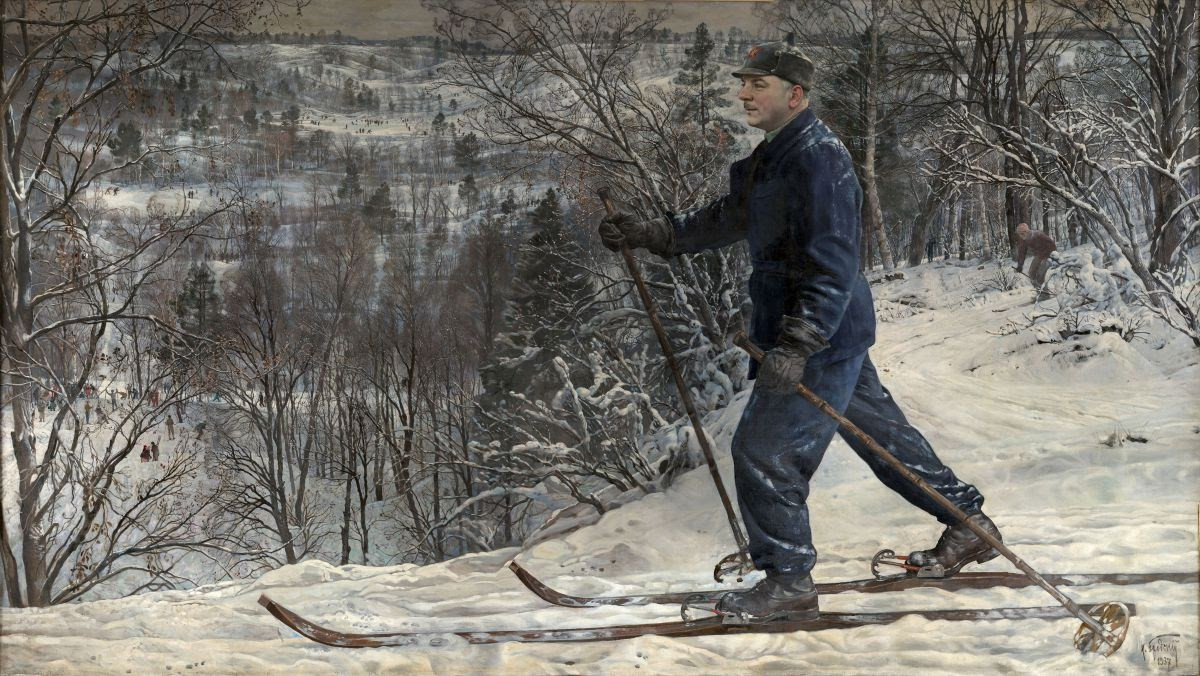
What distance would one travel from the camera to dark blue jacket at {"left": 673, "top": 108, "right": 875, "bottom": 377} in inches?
145

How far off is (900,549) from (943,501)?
350 millimetres

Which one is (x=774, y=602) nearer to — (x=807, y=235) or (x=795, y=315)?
(x=795, y=315)

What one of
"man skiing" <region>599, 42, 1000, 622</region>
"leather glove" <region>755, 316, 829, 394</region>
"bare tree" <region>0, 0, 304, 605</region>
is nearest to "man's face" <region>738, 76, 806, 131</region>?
"man skiing" <region>599, 42, 1000, 622</region>

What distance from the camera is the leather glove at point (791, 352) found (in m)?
3.57

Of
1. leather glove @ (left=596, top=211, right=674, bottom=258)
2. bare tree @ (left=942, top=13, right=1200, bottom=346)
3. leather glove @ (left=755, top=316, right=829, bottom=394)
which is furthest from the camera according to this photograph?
bare tree @ (left=942, top=13, right=1200, bottom=346)

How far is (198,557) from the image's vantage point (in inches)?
165

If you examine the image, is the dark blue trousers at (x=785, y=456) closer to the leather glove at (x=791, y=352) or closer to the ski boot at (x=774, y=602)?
the ski boot at (x=774, y=602)

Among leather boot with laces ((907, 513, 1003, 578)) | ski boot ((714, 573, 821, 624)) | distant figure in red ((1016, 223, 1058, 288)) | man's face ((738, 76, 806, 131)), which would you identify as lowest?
ski boot ((714, 573, 821, 624))

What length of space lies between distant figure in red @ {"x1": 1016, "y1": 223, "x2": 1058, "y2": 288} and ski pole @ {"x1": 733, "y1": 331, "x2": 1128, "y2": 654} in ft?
3.61

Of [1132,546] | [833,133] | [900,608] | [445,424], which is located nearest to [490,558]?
[445,424]

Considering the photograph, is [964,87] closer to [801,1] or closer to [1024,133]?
[1024,133]

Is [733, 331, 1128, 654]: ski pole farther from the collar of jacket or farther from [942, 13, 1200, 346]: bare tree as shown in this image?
[942, 13, 1200, 346]: bare tree
